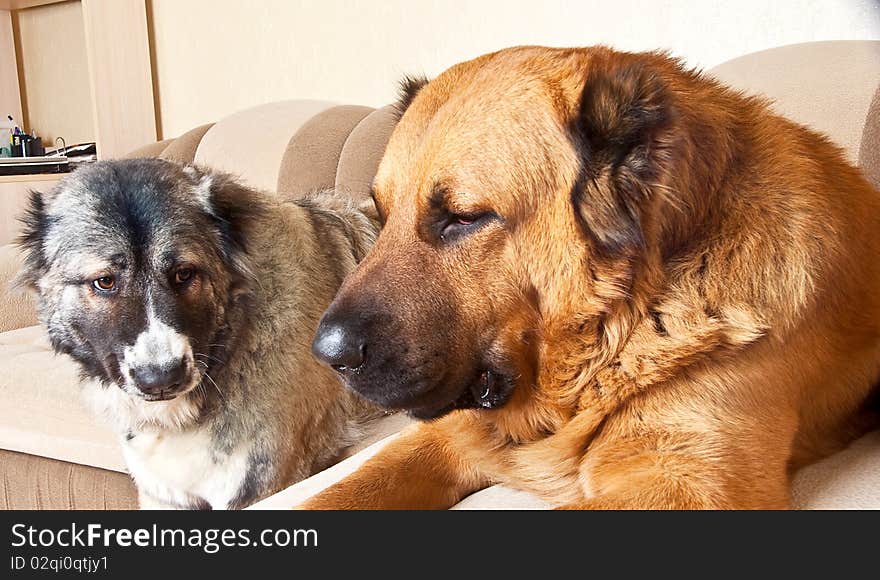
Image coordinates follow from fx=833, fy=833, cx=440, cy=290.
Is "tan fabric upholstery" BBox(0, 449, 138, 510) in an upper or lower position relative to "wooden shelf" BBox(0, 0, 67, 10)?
lower

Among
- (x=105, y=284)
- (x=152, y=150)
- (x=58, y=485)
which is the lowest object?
(x=58, y=485)

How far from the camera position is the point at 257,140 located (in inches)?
116

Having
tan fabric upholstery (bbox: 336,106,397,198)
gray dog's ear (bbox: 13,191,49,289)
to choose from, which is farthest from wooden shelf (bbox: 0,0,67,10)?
gray dog's ear (bbox: 13,191,49,289)

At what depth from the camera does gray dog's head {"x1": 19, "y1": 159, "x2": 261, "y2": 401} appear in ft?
5.19

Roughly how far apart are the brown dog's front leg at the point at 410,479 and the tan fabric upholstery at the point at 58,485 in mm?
1193

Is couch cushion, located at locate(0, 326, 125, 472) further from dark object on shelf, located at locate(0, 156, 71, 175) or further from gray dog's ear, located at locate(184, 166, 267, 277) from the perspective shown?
dark object on shelf, located at locate(0, 156, 71, 175)

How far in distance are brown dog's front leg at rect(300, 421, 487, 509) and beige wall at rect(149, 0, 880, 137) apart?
1731 millimetres

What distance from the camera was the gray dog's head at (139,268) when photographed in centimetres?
158

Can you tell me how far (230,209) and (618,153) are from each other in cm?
106

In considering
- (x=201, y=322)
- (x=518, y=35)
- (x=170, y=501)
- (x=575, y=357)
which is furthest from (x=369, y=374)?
(x=518, y=35)

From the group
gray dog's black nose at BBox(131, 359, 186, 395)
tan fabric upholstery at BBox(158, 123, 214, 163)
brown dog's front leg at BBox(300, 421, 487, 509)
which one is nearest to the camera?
brown dog's front leg at BBox(300, 421, 487, 509)

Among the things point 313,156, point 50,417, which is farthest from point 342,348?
point 313,156

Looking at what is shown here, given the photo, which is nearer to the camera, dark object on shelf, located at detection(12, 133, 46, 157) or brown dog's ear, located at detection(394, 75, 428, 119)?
brown dog's ear, located at detection(394, 75, 428, 119)

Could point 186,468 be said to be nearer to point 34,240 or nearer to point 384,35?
point 34,240
